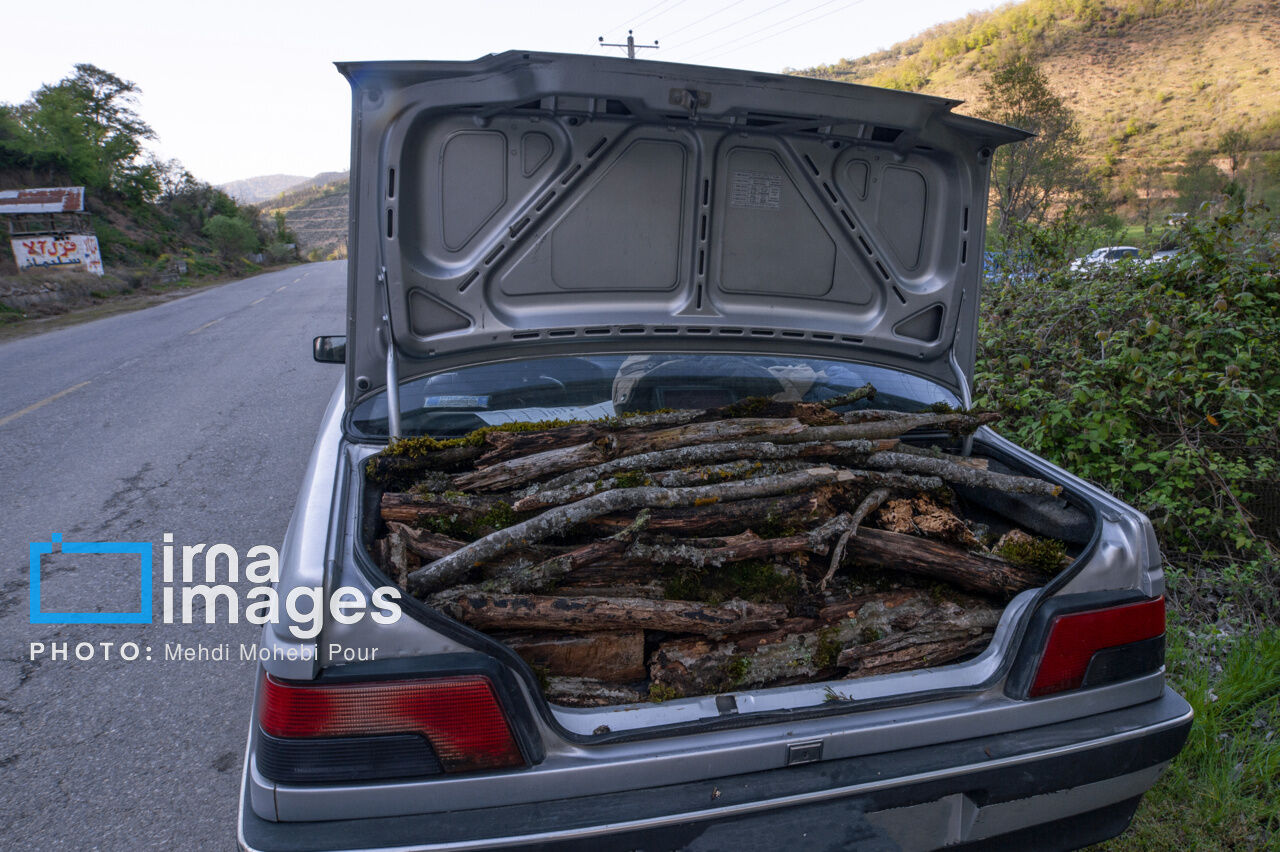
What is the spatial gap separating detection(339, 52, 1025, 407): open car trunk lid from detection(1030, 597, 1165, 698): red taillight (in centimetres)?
Result: 122

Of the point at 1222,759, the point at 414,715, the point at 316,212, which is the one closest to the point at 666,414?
the point at 414,715

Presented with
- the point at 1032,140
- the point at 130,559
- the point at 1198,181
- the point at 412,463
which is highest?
the point at 1198,181

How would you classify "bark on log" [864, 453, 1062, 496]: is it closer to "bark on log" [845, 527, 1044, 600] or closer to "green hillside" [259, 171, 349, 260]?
"bark on log" [845, 527, 1044, 600]

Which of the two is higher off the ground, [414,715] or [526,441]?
[526,441]

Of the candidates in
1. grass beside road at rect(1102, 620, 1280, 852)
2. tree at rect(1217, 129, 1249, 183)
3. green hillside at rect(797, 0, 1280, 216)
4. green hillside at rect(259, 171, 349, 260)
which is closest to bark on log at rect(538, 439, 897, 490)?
grass beside road at rect(1102, 620, 1280, 852)

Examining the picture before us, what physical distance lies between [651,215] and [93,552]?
369 centimetres

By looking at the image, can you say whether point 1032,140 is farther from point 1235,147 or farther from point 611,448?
point 1235,147

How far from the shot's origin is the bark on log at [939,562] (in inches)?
75.7

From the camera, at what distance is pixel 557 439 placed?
229 centimetres

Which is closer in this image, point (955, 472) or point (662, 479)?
point (662, 479)

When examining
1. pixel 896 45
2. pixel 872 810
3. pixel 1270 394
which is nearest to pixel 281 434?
pixel 872 810

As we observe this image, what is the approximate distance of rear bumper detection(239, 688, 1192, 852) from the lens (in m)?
1.34

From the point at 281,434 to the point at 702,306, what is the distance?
4856 millimetres

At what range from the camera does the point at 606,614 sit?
1753 millimetres
